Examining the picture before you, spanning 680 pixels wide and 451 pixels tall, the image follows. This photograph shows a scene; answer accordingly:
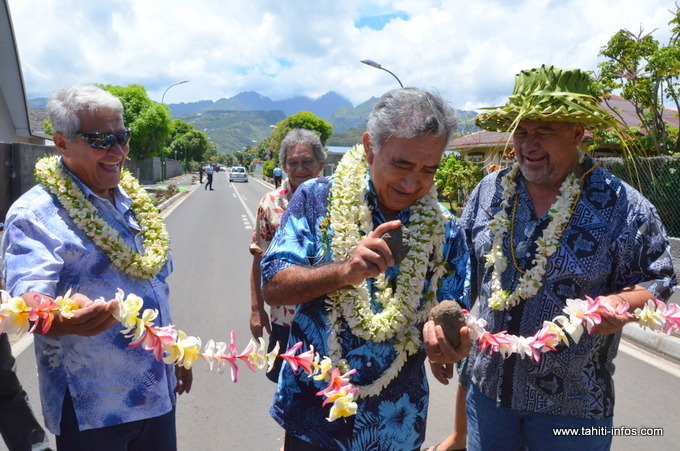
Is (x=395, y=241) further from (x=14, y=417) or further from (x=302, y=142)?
(x=14, y=417)

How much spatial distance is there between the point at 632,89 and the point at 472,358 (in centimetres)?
1019

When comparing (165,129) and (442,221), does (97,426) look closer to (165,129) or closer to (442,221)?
(442,221)

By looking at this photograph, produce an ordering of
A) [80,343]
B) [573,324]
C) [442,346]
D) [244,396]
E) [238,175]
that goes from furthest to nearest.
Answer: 1. [238,175]
2. [244,396]
3. [80,343]
4. [573,324]
5. [442,346]

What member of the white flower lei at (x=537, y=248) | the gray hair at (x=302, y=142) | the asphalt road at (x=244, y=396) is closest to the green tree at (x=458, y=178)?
the asphalt road at (x=244, y=396)

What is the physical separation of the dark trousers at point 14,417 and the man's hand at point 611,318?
3056 mm

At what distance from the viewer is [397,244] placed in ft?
5.30

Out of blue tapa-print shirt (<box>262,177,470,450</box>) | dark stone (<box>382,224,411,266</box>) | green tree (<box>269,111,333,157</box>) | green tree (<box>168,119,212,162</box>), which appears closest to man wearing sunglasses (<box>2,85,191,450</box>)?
blue tapa-print shirt (<box>262,177,470,450</box>)

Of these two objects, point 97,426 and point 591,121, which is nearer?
point 97,426

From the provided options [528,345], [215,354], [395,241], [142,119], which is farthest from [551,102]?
[142,119]

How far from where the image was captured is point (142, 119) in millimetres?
25797

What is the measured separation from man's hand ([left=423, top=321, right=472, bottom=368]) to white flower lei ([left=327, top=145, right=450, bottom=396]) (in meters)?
0.20

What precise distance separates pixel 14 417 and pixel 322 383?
7.03 feet

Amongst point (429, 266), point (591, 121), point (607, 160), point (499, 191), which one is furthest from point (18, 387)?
point (607, 160)

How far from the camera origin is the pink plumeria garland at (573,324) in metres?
1.93
